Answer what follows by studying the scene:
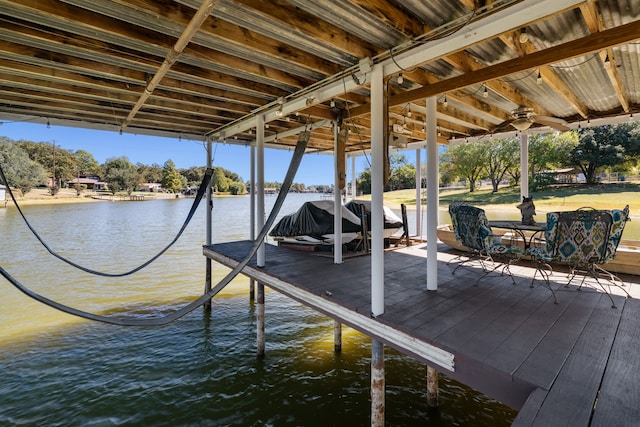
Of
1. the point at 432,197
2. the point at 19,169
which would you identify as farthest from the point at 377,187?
the point at 19,169

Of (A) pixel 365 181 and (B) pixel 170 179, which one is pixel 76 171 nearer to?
(B) pixel 170 179

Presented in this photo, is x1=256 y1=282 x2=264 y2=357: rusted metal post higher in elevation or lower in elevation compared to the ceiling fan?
lower

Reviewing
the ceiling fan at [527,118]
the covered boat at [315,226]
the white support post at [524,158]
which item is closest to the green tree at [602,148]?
the white support post at [524,158]

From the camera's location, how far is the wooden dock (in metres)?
1.63

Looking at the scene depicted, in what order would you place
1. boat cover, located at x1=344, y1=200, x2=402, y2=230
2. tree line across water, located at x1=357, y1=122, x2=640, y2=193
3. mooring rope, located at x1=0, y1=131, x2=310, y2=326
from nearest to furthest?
1. mooring rope, located at x1=0, y1=131, x2=310, y2=326
2. boat cover, located at x1=344, y1=200, x2=402, y2=230
3. tree line across water, located at x1=357, y1=122, x2=640, y2=193

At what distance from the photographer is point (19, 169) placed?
31.0m

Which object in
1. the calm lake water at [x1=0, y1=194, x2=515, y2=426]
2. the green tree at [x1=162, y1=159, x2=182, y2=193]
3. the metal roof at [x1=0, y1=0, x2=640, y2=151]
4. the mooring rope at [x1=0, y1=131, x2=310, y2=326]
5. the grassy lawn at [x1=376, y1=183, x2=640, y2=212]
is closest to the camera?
the metal roof at [x1=0, y1=0, x2=640, y2=151]

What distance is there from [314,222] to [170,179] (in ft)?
174

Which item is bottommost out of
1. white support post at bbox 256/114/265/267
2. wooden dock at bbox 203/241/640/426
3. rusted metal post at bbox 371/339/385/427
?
rusted metal post at bbox 371/339/385/427

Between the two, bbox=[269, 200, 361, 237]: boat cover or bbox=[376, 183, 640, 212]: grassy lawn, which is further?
bbox=[376, 183, 640, 212]: grassy lawn

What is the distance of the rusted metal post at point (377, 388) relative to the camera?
2674mm

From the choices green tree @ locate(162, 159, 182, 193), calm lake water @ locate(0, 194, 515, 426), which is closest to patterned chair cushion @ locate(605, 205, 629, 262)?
calm lake water @ locate(0, 194, 515, 426)

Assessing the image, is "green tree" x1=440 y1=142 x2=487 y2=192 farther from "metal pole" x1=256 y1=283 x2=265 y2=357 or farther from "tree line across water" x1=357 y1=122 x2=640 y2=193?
"metal pole" x1=256 y1=283 x2=265 y2=357

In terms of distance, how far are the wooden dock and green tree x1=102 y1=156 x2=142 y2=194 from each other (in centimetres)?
5194
